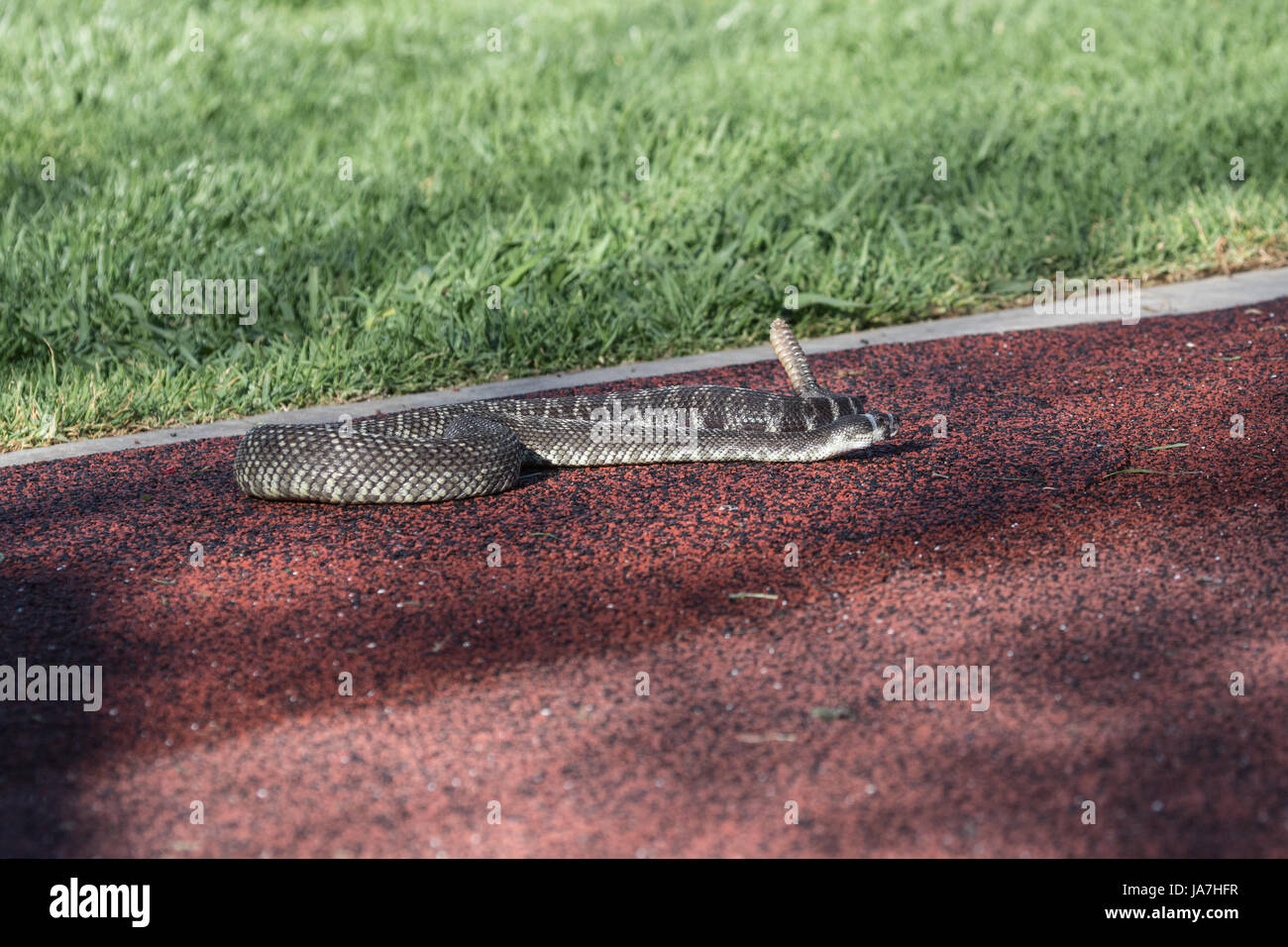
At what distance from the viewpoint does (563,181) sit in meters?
10.9

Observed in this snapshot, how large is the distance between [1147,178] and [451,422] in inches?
257

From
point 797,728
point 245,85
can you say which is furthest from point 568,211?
point 797,728

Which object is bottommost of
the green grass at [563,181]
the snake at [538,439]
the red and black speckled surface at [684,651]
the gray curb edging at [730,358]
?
the red and black speckled surface at [684,651]

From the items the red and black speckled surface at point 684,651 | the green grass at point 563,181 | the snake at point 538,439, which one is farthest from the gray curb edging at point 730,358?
the snake at point 538,439

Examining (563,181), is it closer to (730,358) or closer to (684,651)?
(730,358)

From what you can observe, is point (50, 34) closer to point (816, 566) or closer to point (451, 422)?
point (451, 422)

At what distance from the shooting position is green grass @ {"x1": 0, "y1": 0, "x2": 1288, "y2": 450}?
850cm

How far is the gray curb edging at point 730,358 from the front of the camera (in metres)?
7.20

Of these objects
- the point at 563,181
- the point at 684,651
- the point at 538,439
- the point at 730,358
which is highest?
the point at 563,181

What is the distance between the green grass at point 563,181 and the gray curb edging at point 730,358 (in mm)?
193

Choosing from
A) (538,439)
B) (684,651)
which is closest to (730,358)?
(538,439)

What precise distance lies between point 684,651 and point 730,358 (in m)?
3.97

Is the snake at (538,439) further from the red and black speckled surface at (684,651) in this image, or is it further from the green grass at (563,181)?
the green grass at (563,181)

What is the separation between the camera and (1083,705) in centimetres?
420
